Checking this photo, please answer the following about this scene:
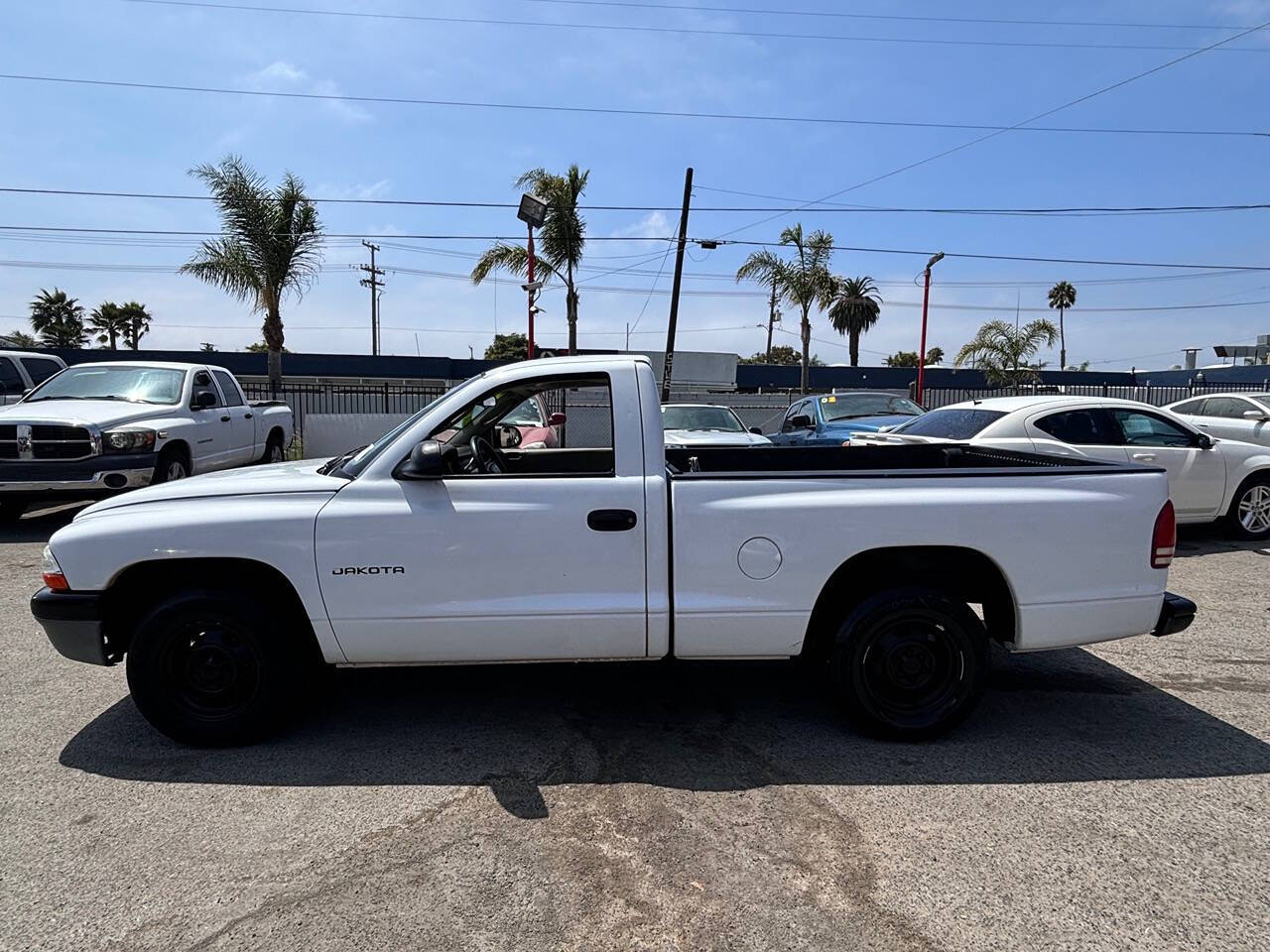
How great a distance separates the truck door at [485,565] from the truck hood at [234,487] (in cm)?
20

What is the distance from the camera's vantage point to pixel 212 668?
3871 millimetres

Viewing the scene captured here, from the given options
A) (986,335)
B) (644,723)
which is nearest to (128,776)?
(644,723)

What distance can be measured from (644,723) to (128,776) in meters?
2.37

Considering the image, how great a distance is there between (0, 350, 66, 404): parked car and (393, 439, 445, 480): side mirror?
35.9 feet

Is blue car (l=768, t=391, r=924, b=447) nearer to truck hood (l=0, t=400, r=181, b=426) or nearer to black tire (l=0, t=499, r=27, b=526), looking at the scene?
truck hood (l=0, t=400, r=181, b=426)

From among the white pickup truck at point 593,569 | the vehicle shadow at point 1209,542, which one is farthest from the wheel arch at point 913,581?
the vehicle shadow at point 1209,542

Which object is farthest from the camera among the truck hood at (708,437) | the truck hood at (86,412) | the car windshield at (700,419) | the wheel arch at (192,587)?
the car windshield at (700,419)

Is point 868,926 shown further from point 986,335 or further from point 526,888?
point 986,335

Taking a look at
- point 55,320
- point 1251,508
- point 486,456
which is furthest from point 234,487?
point 55,320

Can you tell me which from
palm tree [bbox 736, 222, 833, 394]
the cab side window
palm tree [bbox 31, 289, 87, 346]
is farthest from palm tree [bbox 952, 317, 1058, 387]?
palm tree [bbox 31, 289, 87, 346]

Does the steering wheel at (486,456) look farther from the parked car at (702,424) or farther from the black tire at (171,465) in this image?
the black tire at (171,465)

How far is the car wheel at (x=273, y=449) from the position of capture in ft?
43.2

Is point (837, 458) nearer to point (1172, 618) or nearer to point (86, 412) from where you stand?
point (1172, 618)

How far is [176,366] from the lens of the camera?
11.1 metres
